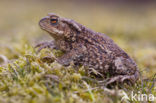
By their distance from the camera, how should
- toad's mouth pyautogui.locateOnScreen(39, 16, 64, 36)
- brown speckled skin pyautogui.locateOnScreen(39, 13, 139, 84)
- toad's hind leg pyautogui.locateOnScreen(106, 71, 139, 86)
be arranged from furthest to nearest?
1. toad's mouth pyautogui.locateOnScreen(39, 16, 64, 36)
2. brown speckled skin pyautogui.locateOnScreen(39, 13, 139, 84)
3. toad's hind leg pyautogui.locateOnScreen(106, 71, 139, 86)

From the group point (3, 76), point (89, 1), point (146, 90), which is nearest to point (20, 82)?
point (3, 76)

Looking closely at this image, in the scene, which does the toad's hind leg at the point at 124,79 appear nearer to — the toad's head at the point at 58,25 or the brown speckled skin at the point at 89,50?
the brown speckled skin at the point at 89,50

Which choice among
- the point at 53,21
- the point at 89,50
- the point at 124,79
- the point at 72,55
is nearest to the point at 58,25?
the point at 53,21

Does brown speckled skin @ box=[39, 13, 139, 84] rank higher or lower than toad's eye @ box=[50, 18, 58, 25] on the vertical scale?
lower

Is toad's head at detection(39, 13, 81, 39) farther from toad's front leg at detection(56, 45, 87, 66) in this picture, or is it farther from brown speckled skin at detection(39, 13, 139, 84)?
toad's front leg at detection(56, 45, 87, 66)

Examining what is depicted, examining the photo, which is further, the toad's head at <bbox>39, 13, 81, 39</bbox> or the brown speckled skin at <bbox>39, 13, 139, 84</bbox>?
the toad's head at <bbox>39, 13, 81, 39</bbox>

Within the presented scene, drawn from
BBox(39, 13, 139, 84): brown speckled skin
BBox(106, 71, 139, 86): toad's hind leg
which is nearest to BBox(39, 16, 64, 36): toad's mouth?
BBox(39, 13, 139, 84): brown speckled skin

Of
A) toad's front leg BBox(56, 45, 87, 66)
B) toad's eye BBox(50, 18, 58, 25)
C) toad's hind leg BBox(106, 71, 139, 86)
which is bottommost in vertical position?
toad's hind leg BBox(106, 71, 139, 86)

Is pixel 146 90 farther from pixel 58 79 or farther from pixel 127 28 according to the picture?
pixel 127 28
